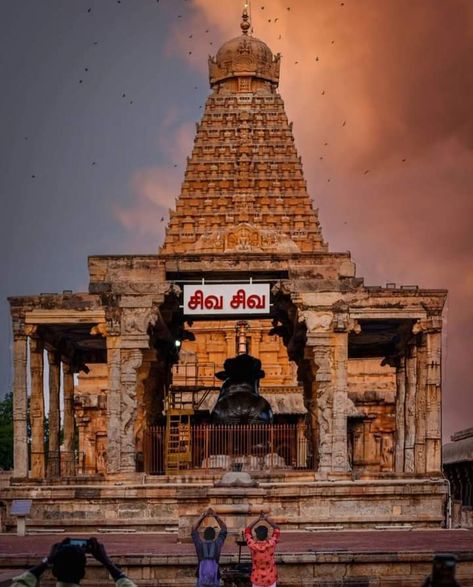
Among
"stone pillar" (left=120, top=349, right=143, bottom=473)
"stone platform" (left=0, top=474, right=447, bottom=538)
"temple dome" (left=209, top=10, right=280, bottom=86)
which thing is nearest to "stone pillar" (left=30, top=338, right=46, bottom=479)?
"stone pillar" (left=120, top=349, right=143, bottom=473)

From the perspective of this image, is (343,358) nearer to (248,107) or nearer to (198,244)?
(198,244)

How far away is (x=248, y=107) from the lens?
325 feet

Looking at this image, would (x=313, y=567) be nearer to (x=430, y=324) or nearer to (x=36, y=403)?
(x=430, y=324)

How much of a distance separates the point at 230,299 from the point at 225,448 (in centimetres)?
569

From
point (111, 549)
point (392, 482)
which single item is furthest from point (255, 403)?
point (111, 549)

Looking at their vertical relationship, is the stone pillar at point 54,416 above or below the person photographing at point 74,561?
above

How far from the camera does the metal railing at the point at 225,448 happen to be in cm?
5097

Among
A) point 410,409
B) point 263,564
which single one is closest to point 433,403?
point 410,409

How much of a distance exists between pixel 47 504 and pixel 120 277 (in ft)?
25.6

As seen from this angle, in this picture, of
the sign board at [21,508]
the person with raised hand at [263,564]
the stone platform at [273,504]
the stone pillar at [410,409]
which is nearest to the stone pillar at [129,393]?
the stone platform at [273,504]

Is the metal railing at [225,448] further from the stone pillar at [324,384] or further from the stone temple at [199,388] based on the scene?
the stone pillar at [324,384]

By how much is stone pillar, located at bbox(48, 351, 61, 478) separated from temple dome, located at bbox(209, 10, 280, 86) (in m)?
44.5

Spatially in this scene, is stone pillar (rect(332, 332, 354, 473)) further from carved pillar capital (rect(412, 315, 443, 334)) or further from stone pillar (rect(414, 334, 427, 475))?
stone pillar (rect(414, 334, 427, 475))

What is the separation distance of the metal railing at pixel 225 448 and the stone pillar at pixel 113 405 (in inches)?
114
